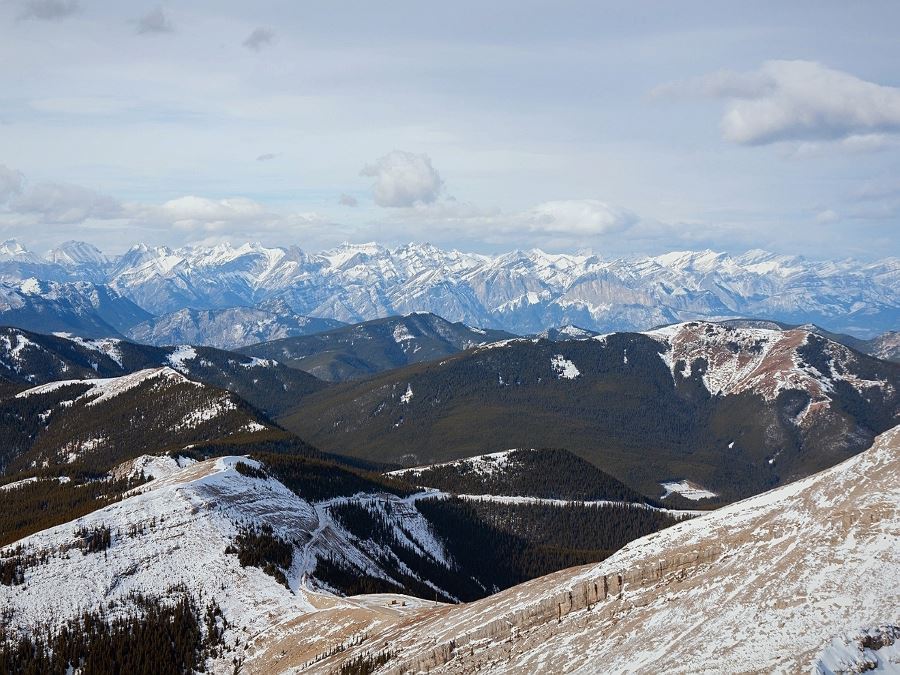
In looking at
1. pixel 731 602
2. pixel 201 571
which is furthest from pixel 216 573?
pixel 731 602

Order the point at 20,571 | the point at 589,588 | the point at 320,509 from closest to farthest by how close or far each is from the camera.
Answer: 1. the point at 589,588
2. the point at 20,571
3. the point at 320,509

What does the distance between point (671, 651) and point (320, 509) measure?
137505 mm

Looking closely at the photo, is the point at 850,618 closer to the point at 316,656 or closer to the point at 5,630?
the point at 316,656

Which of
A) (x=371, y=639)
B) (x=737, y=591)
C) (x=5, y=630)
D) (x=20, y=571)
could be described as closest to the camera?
(x=737, y=591)

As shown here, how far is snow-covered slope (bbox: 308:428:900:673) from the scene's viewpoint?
205ft

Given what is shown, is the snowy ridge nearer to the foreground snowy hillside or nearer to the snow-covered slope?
the foreground snowy hillside

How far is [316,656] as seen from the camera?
97.2m

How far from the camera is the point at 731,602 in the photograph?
225 feet

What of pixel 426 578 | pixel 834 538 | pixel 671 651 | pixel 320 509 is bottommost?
pixel 426 578

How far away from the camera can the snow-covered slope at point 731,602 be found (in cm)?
6250

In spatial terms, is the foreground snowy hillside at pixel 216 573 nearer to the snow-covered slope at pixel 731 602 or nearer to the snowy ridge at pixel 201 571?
the snowy ridge at pixel 201 571

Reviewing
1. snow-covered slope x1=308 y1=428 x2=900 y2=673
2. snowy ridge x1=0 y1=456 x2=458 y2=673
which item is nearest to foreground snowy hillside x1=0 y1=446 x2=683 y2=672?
snowy ridge x1=0 y1=456 x2=458 y2=673

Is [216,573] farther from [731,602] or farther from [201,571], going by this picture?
[731,602]

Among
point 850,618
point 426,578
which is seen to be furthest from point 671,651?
point 426,578
